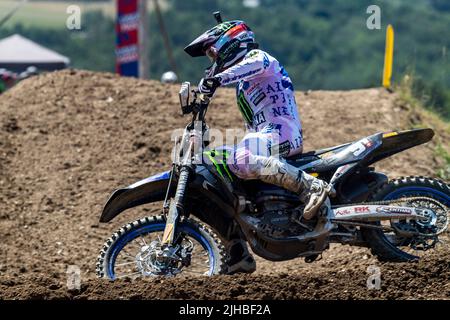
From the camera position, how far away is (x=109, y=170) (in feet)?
36.2

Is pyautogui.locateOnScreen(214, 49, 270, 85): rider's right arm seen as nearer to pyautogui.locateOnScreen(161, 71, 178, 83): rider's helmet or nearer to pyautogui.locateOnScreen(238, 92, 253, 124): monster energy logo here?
pyautogui.locateOnScreen(238, 92, 253, 124): monster energy logo

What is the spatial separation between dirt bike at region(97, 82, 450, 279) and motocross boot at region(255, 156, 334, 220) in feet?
0.58

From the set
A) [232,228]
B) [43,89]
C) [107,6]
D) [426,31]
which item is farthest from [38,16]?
[232,228]

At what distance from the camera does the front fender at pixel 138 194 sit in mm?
7828

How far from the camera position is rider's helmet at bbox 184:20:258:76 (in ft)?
25.5

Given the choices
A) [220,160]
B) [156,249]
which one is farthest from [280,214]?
[156,249]

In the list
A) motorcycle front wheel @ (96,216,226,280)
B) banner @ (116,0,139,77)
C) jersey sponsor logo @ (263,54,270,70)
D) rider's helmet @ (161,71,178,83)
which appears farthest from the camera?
banner @ (116,0,139,77)

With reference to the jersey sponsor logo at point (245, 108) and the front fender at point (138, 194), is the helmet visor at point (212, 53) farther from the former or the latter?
the front fender at point (138, 194)

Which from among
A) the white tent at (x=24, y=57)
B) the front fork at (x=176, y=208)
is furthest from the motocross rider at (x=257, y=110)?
the white tent at (x=24, y=57)

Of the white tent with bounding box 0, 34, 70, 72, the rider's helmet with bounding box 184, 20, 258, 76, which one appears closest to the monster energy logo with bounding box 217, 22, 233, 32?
the rider's helmet with bounding box 184, 20, 258, 76

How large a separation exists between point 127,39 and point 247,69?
20.6 m

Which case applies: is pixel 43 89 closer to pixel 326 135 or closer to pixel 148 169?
pixel 148 169

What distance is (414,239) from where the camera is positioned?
26.1 feet

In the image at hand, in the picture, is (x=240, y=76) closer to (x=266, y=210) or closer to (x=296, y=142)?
(x=296, y=142)
